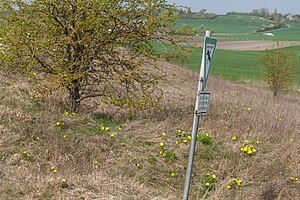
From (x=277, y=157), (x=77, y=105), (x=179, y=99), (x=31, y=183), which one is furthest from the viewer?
(x=179, y=99)

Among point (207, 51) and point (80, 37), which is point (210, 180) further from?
point (80, 37)

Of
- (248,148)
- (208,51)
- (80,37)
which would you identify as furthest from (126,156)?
(208,51)

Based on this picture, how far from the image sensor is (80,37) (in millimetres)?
6715

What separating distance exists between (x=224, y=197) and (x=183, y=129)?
84.4 inches

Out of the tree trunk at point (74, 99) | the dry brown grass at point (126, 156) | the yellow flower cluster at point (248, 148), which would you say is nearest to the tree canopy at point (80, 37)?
the tree trunk at point (74, 99)

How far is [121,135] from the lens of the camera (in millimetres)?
6469

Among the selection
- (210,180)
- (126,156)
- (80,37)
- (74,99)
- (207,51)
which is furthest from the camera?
(74,99)

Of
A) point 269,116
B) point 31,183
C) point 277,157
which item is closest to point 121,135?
point 31,183

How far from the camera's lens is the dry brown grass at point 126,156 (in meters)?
4.86

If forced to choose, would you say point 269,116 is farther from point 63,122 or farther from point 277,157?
point 63,122

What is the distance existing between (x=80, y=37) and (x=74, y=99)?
4.42ft

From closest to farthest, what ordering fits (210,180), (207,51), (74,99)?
1. (207,51)
2. (210,180)
3. (74,99)

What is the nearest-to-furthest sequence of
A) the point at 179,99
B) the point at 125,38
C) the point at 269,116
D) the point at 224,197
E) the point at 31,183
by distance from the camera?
1. the point at 31,183
2. the point at 224,197
3. the point at 125,38
4. the point at 269,116
5. the point at 179,99

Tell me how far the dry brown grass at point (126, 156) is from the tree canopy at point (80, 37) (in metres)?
0.64
